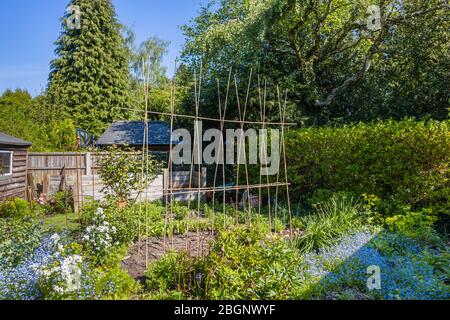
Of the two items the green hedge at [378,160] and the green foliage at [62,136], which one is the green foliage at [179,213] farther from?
the green foliage at [62,136]

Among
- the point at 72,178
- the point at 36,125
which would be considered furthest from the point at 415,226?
the point at 36,125

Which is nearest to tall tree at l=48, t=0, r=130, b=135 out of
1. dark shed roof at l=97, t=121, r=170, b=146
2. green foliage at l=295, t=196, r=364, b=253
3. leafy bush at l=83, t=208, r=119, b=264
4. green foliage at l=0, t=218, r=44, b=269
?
dark shed roof at l=97, t=121, r=170, b=146

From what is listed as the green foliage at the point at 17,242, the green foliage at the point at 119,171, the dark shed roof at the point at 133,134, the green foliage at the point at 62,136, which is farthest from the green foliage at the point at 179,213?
the green foliage at the point at 62,136

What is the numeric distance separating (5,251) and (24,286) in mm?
1178

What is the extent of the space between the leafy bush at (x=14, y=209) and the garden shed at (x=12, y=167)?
0.81 m

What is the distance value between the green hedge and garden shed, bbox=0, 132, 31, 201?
24.8 feet

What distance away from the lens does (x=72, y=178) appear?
8500mm

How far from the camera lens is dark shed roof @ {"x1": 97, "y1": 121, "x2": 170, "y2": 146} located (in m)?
14.4

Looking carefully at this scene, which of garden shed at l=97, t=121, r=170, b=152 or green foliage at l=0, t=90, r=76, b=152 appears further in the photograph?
garden shed at l=97, t=121, r=170, b=152

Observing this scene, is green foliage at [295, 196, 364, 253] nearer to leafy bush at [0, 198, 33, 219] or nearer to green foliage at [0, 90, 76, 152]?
leafy bush at [0, 198, 33, 219]

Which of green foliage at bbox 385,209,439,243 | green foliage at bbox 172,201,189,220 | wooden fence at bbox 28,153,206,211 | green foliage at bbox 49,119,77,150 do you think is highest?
green foliage at bbox 49,119,77,150

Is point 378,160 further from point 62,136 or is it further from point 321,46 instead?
point 62,136
